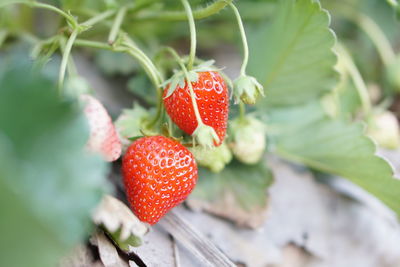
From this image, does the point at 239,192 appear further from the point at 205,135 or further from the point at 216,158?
the point at 205,135

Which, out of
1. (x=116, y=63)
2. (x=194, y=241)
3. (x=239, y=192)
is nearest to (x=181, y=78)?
(x=194, y=241)

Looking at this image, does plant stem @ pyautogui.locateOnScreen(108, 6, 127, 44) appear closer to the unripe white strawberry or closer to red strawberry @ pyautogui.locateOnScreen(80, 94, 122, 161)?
red strawberry @ pyautogui.locateOnScreen(80, 94, 122, 161)

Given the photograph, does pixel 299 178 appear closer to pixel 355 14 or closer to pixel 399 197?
pixel 399 197

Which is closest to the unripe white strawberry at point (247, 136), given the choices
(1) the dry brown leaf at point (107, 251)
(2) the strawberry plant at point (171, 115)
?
(2) the strawberry plant at point (171, 115)

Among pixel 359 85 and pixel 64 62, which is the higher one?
pixel 64 62

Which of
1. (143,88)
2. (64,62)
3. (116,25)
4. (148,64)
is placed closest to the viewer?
(64,62)

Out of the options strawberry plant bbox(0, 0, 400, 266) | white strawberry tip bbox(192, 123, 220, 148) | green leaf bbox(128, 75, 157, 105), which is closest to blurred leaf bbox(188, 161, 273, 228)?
strawberry plant bbox(0, 0, 400, 266)

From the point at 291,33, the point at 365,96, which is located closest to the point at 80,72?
the point at 291,33
